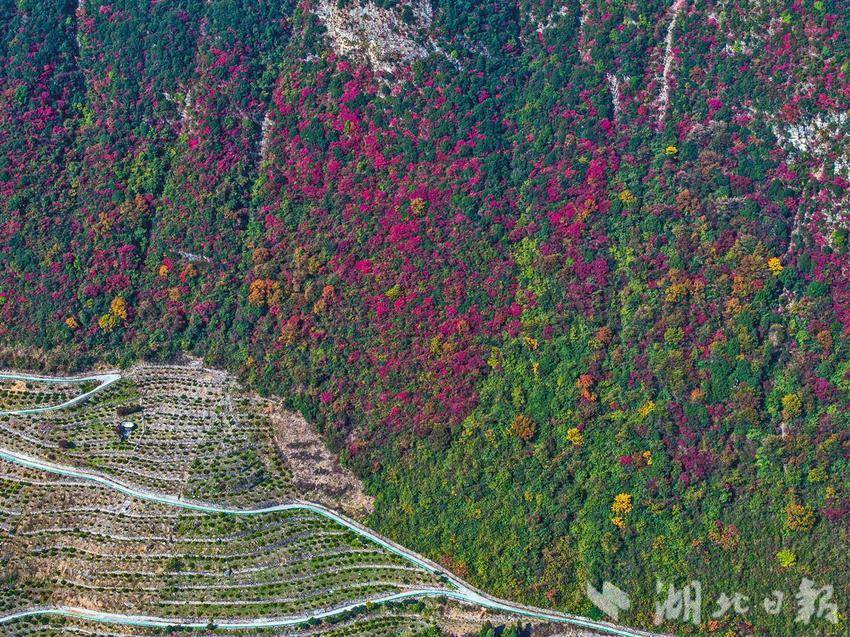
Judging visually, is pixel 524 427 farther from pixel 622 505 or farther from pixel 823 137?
pixel 823 137

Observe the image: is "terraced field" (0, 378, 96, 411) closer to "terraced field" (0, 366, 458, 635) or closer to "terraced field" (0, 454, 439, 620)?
"terraced field" (0, 366, 458, 635)

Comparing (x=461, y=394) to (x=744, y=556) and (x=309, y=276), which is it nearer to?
(x=309, y=276)

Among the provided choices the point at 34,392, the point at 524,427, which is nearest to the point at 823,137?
the point at 524,427

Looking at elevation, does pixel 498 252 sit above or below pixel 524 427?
above

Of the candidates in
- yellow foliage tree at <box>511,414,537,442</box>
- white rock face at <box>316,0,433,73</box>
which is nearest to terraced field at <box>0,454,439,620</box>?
yellow foliage tree at <box>511,414,537,442</box>

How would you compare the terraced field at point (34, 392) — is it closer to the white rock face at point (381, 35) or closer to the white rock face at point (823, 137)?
the white rock face at point (381, 35)

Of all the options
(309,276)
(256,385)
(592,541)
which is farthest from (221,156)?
(592,541)
